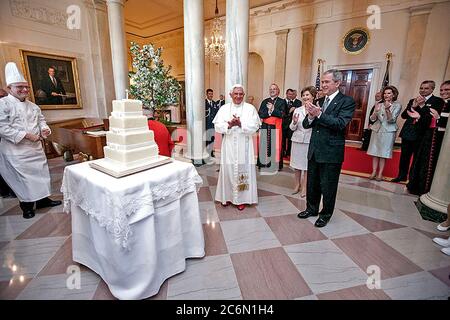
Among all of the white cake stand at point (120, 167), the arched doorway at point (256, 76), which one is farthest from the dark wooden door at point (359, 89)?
the white cake stand at point (120, 167)

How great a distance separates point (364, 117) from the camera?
8.57 meters

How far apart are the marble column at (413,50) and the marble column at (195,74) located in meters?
6.88

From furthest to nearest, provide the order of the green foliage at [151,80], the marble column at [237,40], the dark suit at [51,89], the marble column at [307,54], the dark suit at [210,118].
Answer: the marble column at [307,54]
the dark suit at [210,118]
the dark suit at [51,89]
the marble column at [237,40]
the green foliage at [151,80]

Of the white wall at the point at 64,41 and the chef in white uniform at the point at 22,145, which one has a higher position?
the white wall at the point at 64,41

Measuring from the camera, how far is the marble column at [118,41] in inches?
257

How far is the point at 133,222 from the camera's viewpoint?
1.67m

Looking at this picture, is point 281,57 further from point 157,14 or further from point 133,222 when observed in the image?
point 133,222

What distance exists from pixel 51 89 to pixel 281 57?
27.9ft

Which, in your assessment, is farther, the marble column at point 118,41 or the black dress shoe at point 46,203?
the marble column at point 118,41

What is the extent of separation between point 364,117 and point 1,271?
10.4 meters

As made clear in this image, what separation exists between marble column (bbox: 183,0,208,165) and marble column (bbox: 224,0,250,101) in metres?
0.89

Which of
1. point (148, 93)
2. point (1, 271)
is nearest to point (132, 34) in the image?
point (148, 93)

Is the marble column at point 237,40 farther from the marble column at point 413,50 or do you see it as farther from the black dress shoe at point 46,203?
the marble column at point 413,50

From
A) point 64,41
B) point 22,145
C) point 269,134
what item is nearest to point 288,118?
point 269,134
